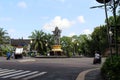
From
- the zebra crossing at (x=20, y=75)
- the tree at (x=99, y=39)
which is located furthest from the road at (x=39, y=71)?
the tree at (x=99, y=39)

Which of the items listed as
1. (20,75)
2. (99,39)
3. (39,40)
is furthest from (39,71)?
(39,40)

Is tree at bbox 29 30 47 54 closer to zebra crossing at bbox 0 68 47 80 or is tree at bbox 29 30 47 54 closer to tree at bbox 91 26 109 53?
tree at bbox 91 26 109 53

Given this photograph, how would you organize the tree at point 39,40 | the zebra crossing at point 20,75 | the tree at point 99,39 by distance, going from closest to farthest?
the zebra crossing at point 20,75
the tree at point 99,39
the tree at point 39,40

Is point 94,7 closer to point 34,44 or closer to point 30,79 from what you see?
point 30,79

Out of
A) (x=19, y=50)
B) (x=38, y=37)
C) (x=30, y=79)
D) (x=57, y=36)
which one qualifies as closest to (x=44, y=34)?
(x=38, y=37)

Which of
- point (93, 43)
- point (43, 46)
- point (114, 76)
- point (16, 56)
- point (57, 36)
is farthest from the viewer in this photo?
point (43, 46)

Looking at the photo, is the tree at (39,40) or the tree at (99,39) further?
the tree at (39,40)

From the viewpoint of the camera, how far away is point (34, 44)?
118 meters

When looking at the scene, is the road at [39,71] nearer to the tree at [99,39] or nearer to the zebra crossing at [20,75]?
the zebra crossing at [20,75]

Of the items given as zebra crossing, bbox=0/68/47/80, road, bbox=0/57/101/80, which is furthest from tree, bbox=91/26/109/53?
zebra crossing, bbox=0/68/47/80

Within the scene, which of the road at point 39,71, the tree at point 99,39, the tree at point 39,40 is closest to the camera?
the road at point 39,71

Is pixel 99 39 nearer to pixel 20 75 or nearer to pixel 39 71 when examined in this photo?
pixel 39 71

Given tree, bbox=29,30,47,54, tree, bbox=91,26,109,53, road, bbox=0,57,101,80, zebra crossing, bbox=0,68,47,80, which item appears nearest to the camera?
zebra crossing, bbox=0,68,47,80

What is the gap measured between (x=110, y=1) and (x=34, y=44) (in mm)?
97636
